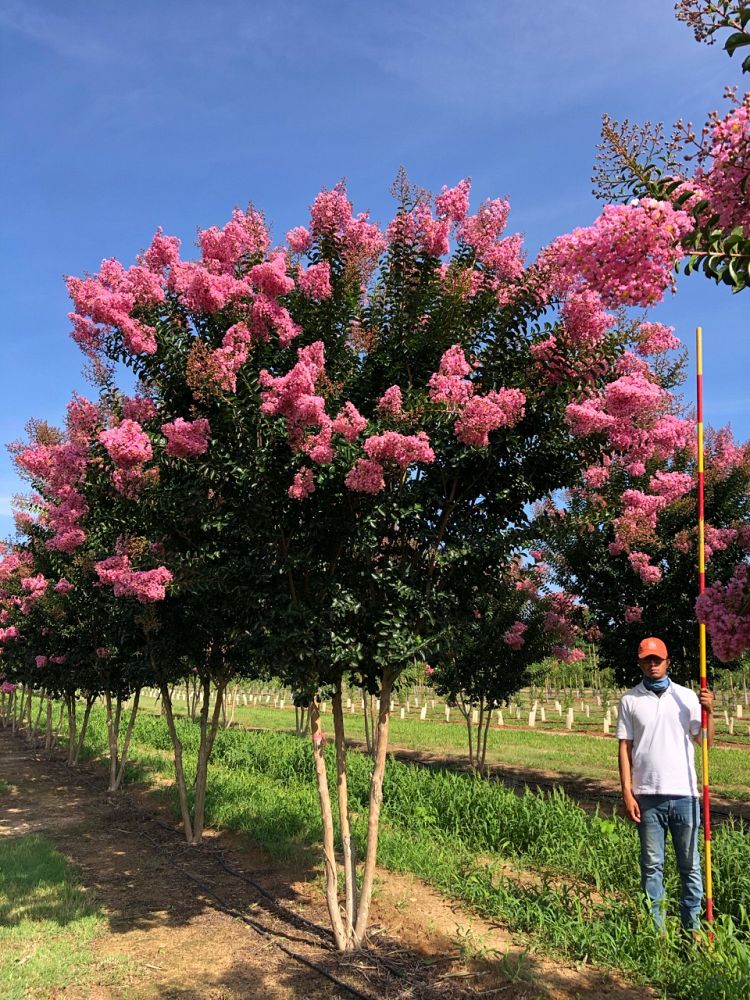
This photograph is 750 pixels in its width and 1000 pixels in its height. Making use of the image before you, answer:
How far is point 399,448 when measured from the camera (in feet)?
13.1

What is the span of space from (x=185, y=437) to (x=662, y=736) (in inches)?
138

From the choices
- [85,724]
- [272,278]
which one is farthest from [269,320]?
[85,724]

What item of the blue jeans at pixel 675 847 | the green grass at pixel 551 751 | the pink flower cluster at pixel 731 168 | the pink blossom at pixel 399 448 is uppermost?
the pink flower cluster at pixel 731 168

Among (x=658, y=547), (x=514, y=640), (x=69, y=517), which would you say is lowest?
(x=514, y=640)

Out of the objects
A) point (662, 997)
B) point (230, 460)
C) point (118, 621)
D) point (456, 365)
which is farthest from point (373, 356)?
point (118, 621)

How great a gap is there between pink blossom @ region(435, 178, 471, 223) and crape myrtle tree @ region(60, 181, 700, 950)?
2 centimetres

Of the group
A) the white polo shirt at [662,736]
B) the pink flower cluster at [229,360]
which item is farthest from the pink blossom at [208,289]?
the white polo shirt at [662,736]

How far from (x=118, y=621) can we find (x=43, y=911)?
3811 mm

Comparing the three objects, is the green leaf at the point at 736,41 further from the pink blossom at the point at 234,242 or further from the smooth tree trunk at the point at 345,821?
the smooth tree trunk at the point at 345,821

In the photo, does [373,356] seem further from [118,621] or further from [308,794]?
[308,794]

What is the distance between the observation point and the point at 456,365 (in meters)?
4.32

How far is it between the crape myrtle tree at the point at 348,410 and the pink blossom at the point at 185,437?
14 mm

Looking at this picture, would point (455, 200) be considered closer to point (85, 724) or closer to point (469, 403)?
point (469, 403)

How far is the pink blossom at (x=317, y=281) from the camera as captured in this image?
15.9ft
